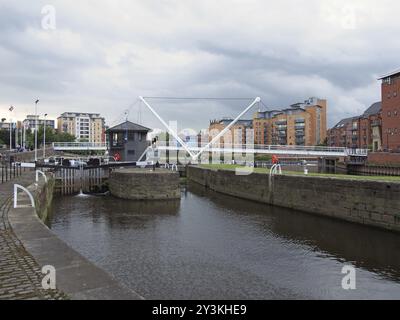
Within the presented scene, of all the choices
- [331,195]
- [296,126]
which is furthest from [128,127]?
[296,126]

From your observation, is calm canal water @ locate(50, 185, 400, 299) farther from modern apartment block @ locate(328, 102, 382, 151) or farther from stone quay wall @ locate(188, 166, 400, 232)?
modern apartment block @ locate(328, 102, 382, 151)

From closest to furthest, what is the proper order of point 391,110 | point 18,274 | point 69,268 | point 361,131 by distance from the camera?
point 18,274 → point 69,268 → point 391,110 → point 361,131

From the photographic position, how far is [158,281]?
11.8 m

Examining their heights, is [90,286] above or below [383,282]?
above

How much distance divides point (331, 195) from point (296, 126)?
122920 millimetres

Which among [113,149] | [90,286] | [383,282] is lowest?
[383,282]

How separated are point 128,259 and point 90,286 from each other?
25.6ft

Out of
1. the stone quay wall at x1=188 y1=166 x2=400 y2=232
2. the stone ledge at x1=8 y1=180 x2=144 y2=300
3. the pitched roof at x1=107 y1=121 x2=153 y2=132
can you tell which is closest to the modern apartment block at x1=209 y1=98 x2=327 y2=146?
the pitched roof at x1=107 y1=121 x2=153 y2=132

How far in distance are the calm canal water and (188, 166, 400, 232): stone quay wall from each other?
89cm

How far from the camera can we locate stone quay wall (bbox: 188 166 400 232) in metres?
19.9

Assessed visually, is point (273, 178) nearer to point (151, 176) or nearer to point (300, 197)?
point (300, 197)

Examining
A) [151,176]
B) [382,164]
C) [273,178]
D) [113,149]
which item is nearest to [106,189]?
[113,149]

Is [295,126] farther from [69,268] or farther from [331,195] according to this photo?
[69,268]

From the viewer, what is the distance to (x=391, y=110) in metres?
69.4
